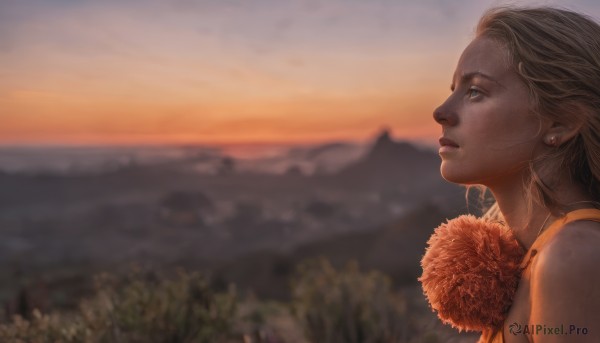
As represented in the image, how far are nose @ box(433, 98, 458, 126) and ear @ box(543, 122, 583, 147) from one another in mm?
278

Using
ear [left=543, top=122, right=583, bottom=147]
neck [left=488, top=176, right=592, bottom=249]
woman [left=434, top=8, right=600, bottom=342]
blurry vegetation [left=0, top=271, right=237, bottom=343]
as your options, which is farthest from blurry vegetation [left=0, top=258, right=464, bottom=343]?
ear [left=543, top=122, right=583, bottom=147]

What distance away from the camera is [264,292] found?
2312cm

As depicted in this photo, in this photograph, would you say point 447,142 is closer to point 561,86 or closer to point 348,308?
point 561,86

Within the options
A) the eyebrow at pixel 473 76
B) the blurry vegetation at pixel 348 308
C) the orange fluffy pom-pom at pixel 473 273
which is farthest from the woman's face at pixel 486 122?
the blurry vegetation at pixel 348 308

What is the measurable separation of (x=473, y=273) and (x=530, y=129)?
0.49 m

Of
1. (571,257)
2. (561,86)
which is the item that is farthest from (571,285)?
(561,86)

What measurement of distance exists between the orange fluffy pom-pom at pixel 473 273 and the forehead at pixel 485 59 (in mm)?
523

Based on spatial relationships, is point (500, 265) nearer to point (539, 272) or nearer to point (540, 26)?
point (539, 272)

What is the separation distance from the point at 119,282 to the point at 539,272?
4.86 metres

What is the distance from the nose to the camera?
1.86 m

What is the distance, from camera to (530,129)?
177 cm

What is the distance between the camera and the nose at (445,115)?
186 centimetres

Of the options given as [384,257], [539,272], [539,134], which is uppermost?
[539,134]

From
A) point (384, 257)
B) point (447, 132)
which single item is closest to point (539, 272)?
point (447, 132)
